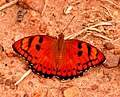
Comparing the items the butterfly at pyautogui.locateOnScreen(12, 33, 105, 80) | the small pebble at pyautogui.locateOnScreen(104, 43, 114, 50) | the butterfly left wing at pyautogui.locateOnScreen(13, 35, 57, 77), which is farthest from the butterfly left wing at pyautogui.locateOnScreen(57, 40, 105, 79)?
the small pebble at pyautogui.locateOnScreen(104, 43, 114, 50)

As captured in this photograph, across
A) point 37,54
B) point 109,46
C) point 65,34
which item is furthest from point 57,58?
point 109,46

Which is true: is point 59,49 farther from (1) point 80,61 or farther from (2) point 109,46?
(2) point 109,46

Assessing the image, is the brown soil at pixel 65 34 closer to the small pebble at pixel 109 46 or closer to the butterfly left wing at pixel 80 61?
the small pebble at pixel 109 46

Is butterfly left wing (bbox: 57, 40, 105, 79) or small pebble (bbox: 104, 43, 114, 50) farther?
small pebble (bbox: 104, 43, 114, 50)

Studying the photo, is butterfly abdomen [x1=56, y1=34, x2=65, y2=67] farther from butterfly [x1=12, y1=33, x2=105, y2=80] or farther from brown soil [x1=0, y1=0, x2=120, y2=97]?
brown soil [x1=0, y1=0, x2=120, y2=97]

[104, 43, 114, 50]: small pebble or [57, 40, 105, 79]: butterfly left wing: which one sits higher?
[104, 43, 114, 50]: small pebble

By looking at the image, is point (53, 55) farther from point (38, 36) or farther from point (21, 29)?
point (21, 29)
